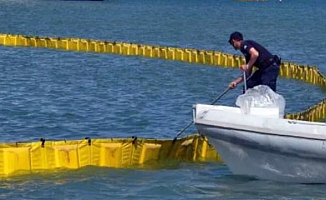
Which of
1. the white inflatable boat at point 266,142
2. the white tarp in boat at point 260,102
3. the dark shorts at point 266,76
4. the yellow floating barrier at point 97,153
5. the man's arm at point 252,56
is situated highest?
the man's arm at point 252,56

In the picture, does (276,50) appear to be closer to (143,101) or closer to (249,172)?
(143,101)

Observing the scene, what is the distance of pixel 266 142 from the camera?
619 inches

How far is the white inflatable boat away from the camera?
15438 millimetres

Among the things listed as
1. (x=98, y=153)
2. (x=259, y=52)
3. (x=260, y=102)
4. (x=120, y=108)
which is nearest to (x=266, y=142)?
(x=260, y=102)

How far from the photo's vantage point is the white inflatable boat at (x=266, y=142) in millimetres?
15438

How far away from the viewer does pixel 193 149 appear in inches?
741

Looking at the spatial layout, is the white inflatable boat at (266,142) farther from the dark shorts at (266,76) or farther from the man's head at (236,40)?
the man's head at (236,40)

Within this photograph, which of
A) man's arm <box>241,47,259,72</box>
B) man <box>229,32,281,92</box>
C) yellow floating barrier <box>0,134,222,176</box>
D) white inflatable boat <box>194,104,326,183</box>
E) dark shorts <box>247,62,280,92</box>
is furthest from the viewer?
yellow floating barrier <box>0,134,222,176</box>

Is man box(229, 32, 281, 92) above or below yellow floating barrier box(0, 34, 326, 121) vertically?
above

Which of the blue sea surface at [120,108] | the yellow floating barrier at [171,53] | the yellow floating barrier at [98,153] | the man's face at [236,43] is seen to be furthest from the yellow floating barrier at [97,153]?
the yellow floating barrier at [171,53]

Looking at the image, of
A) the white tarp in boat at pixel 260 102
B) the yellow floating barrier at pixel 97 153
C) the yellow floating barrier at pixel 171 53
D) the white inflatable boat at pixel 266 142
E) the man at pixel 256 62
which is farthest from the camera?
the yellow floating barrier at pixel 171 53

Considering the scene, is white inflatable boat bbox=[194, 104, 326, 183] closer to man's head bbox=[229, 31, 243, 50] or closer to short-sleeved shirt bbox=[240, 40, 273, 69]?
short-sleeved shirt bbox=[240, 40, 273, 69]

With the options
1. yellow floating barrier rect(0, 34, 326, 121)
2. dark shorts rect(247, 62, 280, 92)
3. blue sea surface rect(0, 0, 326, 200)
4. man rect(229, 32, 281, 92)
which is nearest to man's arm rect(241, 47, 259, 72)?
man rect(229, 32, 281, 92)

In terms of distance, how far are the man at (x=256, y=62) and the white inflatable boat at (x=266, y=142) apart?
707 mm
